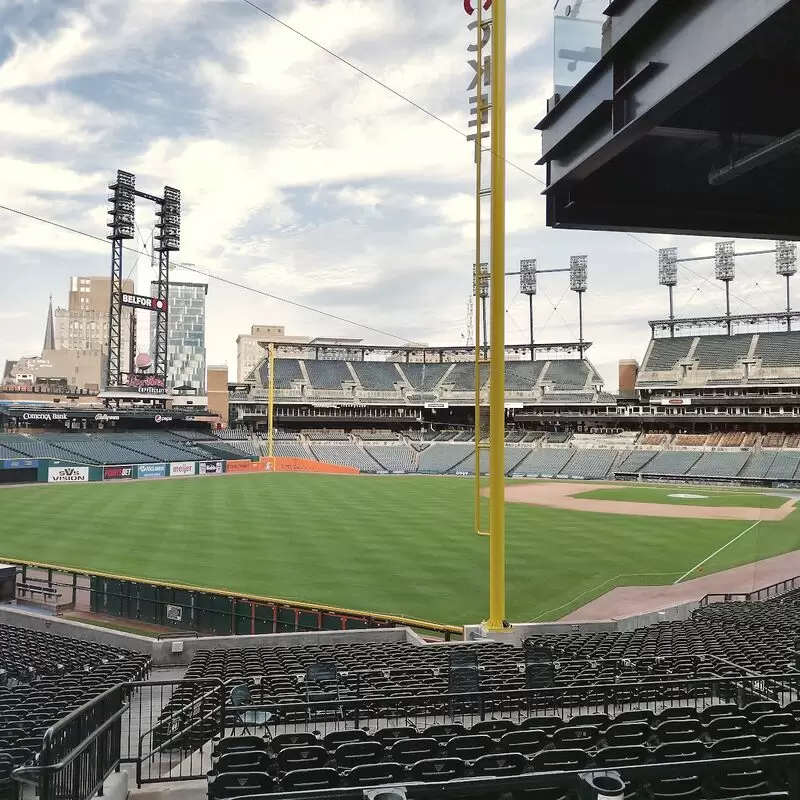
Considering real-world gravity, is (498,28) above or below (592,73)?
above

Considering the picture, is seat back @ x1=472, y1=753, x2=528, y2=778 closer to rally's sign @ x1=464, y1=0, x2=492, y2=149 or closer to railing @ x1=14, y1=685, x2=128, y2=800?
railing @ x1=14, y1=685, x2=128, y2=800

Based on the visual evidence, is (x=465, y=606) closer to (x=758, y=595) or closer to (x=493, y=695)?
(x=758, y=595)

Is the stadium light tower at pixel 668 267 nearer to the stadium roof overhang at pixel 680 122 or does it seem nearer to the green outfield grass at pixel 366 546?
the green outfield grass at pixel 366 546

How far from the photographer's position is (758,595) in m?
22.1

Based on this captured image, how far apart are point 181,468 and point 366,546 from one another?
37.8 metres

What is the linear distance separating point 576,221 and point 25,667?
39.1 ft

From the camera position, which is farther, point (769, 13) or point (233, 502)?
point (233, 502)

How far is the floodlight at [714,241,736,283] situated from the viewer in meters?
77.7

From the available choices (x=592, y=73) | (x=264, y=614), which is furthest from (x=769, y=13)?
(x=264, y=614)

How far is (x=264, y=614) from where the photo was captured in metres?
17.9

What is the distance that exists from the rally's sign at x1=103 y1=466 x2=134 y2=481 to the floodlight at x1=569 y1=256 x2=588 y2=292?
2271 inches

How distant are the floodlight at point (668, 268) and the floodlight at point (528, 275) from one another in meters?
16.2

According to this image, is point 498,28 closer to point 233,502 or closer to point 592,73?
point 592,73

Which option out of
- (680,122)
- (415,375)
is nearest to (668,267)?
(415,375)
